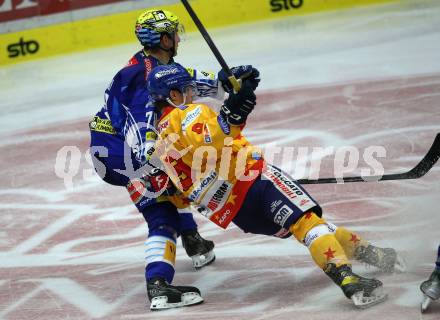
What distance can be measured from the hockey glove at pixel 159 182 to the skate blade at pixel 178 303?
22.9 inches

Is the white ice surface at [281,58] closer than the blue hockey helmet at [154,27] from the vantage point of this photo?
No

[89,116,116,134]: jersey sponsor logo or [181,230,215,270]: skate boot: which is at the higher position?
[89,116,116,134]: jersey sponsor logo

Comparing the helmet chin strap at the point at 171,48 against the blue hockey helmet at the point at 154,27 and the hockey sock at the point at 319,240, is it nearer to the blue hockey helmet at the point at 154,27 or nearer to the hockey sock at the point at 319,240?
the blue hockey helmet at the point at 154,27

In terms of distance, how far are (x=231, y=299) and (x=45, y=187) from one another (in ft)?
10.4

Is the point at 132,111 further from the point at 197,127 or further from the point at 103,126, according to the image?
the point at 197,127

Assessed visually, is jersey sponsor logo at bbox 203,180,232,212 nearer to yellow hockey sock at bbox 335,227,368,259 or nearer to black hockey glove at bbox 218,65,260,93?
black hockey glove at bbox 218,65,260,93

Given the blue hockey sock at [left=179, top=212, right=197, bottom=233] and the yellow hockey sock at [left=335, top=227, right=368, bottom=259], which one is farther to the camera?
the blue hockey sock at [left=179, top=212, right=197, bottom=233]

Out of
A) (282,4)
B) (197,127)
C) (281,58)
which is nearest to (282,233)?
(197,127)

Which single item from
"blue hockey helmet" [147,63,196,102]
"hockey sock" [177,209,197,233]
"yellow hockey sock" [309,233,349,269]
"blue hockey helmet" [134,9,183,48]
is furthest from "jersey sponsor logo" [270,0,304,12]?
"yellow hockey sock" [309,233,349,269]

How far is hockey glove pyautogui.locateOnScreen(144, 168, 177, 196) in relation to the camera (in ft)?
16.6

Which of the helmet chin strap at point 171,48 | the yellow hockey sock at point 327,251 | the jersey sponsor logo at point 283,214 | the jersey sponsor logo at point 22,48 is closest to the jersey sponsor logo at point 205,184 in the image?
the jersey sponsor logo at point 283,214

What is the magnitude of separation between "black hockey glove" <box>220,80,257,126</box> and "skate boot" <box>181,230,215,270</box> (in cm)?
134

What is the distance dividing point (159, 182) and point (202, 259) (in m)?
0.73

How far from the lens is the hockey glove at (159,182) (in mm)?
5055
